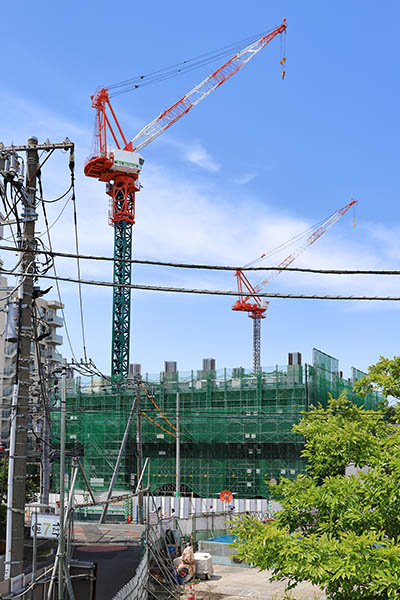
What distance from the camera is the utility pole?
14.7 metres

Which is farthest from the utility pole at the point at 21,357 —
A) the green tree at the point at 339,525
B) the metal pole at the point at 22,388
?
the green tree at the point at 339,525

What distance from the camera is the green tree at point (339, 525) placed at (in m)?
12.6

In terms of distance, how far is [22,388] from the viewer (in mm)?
15125

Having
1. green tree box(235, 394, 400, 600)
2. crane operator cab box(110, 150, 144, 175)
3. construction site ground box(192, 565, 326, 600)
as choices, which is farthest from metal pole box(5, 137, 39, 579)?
crane operator cab box(110, 150, 144, 175)

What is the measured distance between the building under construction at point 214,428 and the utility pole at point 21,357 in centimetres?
3820

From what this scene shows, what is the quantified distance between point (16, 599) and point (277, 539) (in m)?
6.35

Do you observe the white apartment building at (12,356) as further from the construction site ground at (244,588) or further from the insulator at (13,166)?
the insulator at (13,166)

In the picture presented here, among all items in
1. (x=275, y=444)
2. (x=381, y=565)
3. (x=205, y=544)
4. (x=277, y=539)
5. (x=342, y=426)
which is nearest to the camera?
(x=381, y=565)

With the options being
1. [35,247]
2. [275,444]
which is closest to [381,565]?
[35,247]

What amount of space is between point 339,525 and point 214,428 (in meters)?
45.0

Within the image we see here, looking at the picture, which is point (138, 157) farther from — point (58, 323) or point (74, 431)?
point (74, 431)

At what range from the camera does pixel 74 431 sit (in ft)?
214

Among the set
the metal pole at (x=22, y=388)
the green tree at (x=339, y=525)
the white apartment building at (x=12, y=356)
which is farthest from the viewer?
the white apartment building at (x=12, y=356)

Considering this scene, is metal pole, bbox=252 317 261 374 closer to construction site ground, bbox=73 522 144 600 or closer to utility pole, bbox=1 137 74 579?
construction site ground, bbox=73 522 144 600
